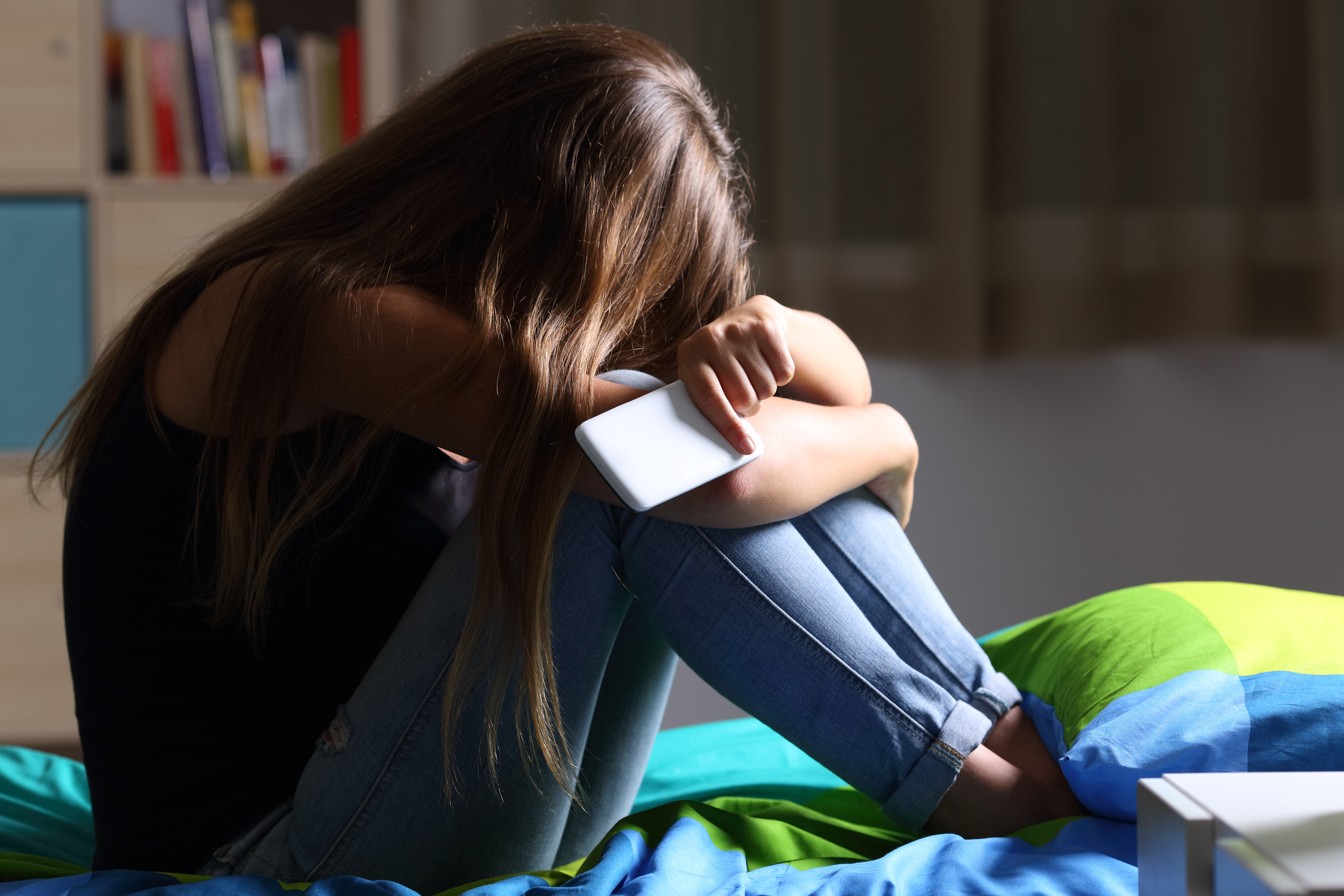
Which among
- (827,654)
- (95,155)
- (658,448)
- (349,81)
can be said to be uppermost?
(349,81)

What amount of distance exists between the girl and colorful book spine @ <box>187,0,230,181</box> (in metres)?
0.95

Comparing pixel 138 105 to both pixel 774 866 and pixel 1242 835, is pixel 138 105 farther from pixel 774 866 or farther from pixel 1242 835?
pixel 1242 835

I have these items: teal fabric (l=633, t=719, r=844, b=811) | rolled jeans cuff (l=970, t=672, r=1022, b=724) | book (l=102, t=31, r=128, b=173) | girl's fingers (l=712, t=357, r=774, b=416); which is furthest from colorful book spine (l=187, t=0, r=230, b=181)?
rolled jeans cuff (l=970, t=672, r=1022, b=724)

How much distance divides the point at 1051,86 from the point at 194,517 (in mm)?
1472

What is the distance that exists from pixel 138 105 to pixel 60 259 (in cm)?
26

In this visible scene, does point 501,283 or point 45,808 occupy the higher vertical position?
point 501,283

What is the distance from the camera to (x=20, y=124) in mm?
1583

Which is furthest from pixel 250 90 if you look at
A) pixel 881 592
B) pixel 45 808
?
pixel 881 592

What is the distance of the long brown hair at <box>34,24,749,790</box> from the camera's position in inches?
25.5

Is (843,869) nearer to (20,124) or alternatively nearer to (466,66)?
(466,66)

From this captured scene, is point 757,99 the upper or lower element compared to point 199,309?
upper

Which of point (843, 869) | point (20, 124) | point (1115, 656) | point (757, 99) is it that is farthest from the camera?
point (757, 99)

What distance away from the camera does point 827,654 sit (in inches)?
26.6

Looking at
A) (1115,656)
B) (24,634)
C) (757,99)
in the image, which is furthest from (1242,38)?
(24,634)
